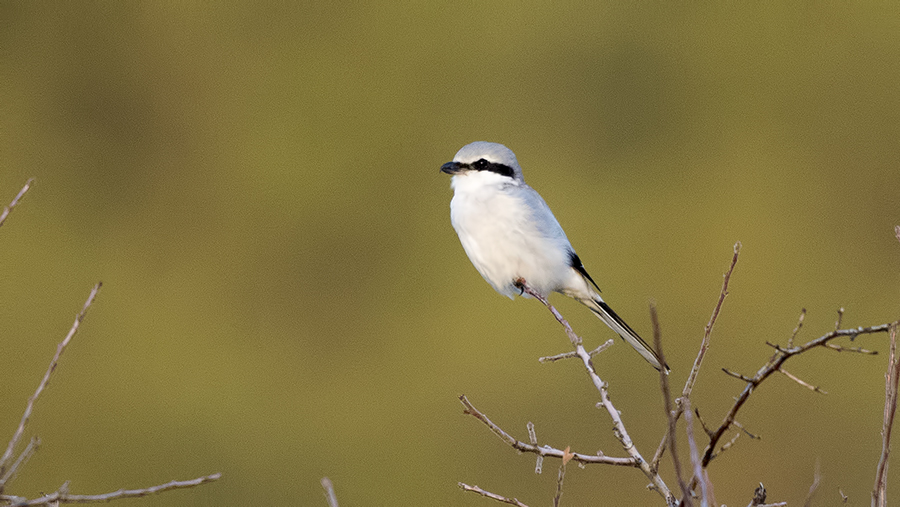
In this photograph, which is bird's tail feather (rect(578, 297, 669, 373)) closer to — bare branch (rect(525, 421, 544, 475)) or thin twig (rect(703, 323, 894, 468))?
bare branch (rect(525, 421, 544, 475))

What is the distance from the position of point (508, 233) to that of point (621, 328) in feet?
1.67

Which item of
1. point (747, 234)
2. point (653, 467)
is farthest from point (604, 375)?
point (653, 467)

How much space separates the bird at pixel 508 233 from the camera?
9.55ft

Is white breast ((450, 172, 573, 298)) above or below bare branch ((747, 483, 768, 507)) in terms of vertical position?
above

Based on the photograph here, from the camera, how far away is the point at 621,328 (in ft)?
9.78

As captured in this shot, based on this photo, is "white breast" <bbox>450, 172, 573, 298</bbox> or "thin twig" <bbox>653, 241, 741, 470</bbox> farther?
"white breast" <bbox>450, 172, 573, 298</bbox>

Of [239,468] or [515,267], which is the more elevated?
[515,267]

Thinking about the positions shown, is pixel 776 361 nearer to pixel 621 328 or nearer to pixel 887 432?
pixel 887 432

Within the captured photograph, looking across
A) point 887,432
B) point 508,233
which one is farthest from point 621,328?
point 887,432

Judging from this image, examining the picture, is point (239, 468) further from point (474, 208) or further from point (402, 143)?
point (474, 208)

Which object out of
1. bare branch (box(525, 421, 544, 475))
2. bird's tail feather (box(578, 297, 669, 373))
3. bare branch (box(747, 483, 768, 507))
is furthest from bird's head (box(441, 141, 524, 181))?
bare branch (box(747, 483, 768, 507))

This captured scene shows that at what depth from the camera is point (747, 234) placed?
35.8 ft

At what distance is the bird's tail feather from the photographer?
2861mm

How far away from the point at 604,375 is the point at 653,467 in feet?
24.5
